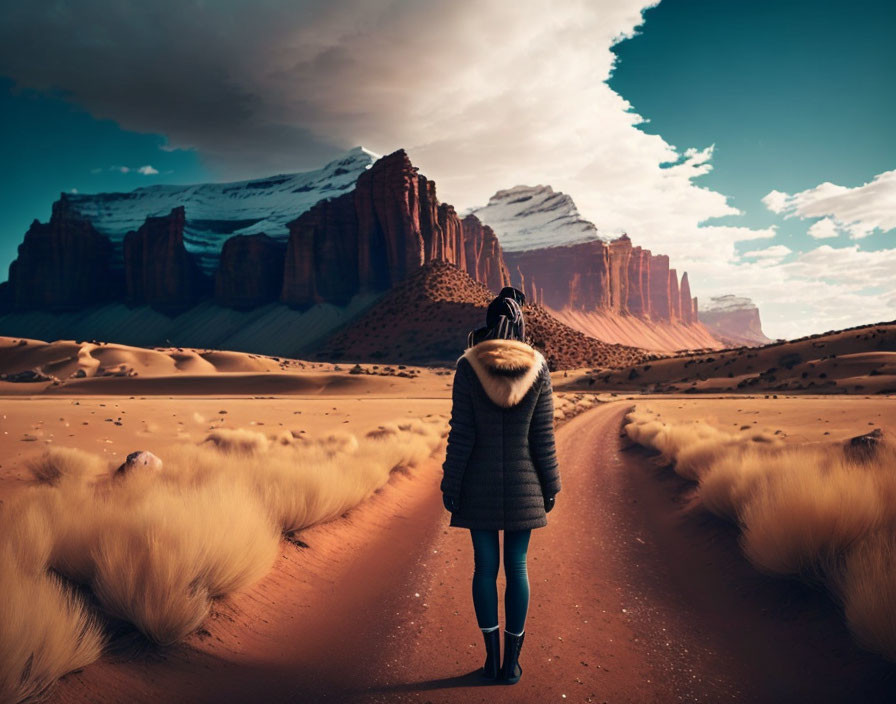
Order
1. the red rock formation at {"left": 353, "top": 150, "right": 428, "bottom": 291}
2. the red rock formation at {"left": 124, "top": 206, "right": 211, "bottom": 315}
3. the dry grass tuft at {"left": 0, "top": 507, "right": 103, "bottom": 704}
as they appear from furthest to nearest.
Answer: the red rock formation at {"left": 124, "top": 206, "right": 211, "bottom": 315} → the red rock formation at {"left": 353, "top": 150, "right": 428, "bottom": 291} → the dry grass tuft at {"left": 0, "top": 507, "right": 103, "bottom": 704}

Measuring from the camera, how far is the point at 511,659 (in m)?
3.80

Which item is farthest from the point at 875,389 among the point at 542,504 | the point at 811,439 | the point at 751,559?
the point at 542,504

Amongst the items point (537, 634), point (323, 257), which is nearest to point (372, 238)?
point (323, 257)

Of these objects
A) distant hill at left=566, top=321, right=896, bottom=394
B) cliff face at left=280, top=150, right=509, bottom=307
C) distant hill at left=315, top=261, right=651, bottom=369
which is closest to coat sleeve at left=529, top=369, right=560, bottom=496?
distant hill at left=566, top=321, right=896, bottom=394

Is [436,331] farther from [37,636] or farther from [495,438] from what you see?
[37,636]

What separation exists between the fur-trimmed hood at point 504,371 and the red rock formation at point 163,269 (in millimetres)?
168958

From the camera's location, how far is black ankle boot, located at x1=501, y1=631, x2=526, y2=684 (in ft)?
12.5

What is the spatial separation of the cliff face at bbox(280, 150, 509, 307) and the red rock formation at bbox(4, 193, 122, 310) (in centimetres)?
7087

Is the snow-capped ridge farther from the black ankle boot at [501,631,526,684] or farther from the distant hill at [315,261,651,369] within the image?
the black ankle boot at [501,631,526,684]

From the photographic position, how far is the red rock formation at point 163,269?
153m

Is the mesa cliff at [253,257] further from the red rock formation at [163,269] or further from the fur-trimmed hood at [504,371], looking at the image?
the fur-trimmed hood at [504,371]

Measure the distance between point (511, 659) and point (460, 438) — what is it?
1693mm

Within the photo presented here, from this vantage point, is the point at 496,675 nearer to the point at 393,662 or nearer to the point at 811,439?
the point at 393,662

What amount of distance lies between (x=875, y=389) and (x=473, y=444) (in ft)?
161
